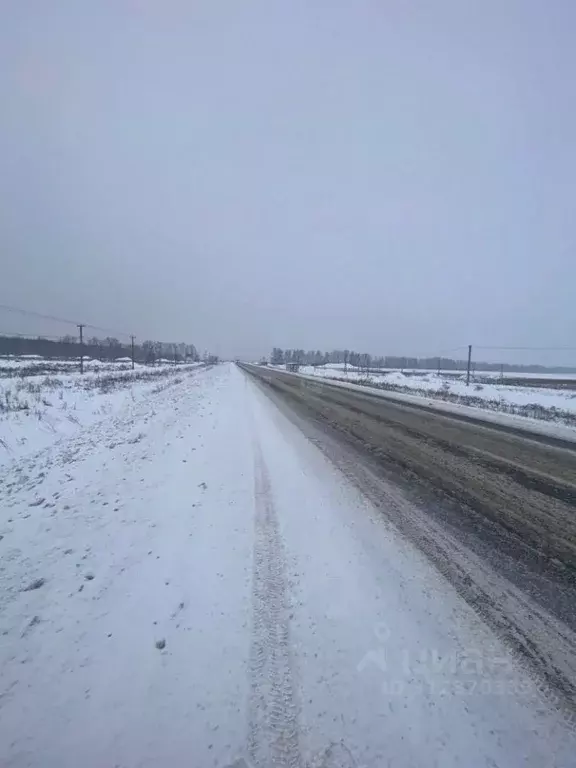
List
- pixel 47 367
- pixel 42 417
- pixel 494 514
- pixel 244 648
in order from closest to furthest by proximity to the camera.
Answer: pixel 244 648
pixel 494 514
pixel 42 417
pixel 47 367

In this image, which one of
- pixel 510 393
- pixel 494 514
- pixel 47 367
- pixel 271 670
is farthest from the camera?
pixel 47 367

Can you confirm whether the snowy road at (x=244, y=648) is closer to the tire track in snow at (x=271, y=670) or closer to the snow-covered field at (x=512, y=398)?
the tire track in snow at (x=271, y=670)

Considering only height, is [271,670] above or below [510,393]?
below

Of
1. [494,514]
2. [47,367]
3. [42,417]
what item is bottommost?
[494,514]

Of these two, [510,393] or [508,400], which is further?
[510,393]

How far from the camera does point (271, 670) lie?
106 inches

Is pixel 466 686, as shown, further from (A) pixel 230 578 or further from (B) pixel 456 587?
(A) pixel 230 578

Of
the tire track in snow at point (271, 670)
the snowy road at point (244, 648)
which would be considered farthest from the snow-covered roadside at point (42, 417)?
the tire track in snow at point (271, 670)

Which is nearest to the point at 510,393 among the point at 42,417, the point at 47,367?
the point at 42,417

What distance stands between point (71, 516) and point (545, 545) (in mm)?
6264

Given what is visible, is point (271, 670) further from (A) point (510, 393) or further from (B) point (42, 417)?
(A) point (510, 393)

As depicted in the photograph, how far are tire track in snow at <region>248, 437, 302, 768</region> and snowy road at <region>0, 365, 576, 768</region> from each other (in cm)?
1

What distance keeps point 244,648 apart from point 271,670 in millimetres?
308

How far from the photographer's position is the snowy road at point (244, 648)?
7.18 ft
